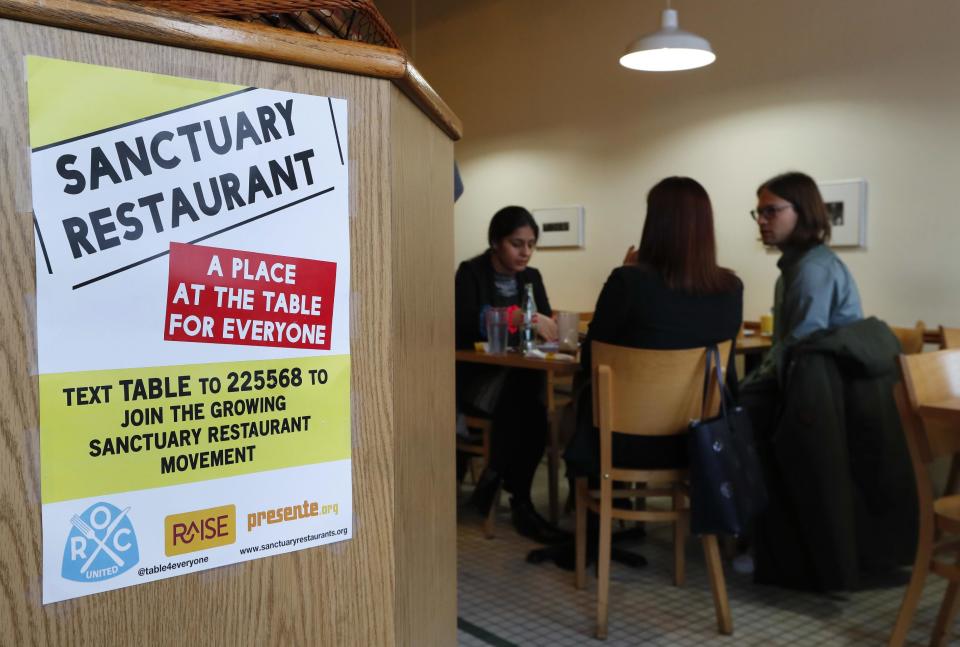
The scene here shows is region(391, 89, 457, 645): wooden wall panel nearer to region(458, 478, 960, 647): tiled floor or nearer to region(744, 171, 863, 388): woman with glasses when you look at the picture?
region(458, 478, 960, 647): tiled floor

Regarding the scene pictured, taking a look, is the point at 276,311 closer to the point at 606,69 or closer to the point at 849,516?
the point at 849,516

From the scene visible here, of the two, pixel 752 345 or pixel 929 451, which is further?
pixel 752 345

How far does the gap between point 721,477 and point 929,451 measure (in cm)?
54

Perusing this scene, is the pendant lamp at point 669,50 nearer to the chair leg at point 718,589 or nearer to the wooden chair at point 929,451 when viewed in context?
the wooden chair at point 929,451

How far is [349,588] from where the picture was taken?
68 centimetres

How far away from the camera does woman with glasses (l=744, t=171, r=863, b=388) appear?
9.87 feet

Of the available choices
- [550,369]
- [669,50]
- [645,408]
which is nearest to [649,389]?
[645,408]

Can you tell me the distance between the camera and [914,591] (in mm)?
2207

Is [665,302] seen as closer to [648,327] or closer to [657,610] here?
[648,327]

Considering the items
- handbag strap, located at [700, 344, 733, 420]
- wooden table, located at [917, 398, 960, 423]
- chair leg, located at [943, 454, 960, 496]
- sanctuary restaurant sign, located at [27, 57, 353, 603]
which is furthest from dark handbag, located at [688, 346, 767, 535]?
sanctuary restaurant sign, located at [27, 57, 353, 603]

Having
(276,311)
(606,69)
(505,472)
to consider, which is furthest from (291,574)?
(606,69)

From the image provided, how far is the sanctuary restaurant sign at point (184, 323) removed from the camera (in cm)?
55

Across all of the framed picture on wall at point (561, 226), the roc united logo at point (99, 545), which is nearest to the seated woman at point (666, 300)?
the roc united logo at point (99, 545)

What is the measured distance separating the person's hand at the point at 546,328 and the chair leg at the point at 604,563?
1007 millimetres
